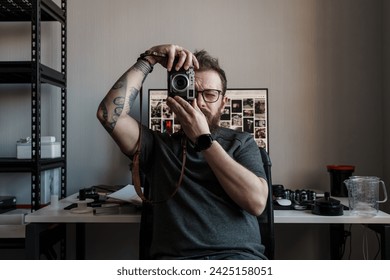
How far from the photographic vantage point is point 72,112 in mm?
1770

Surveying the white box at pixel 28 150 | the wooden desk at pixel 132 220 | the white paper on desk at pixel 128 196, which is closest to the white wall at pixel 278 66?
the white box at pixel 28 150

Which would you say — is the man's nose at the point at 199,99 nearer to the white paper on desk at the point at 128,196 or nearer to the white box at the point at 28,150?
the white paper on desk at the point at 128,196

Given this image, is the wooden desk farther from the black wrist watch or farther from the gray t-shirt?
the black wrist watch

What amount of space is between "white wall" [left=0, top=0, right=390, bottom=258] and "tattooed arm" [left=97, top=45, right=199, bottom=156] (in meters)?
0.72

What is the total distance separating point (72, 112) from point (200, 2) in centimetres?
84

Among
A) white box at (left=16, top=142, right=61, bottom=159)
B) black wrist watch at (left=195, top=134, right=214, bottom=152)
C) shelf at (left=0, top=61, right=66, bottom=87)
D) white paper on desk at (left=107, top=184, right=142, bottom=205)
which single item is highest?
shelf at (left=0, top=61, right=66, bottom=87)

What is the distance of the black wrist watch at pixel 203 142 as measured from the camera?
913 millimetres

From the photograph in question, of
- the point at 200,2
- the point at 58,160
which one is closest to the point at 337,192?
the point at 200,2

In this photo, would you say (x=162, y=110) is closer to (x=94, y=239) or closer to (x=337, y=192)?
(x=94, y=239)

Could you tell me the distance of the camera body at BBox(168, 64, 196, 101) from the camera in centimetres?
97

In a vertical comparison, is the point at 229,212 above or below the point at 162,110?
below

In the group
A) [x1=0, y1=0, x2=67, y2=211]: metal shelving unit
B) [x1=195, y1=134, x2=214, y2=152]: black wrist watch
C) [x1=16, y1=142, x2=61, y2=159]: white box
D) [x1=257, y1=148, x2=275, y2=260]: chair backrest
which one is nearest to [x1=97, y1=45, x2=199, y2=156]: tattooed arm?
[x1=195, y1=134, x2=214, y2=152]: black wrist watch

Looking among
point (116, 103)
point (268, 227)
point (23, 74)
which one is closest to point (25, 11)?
point (23, 74)
